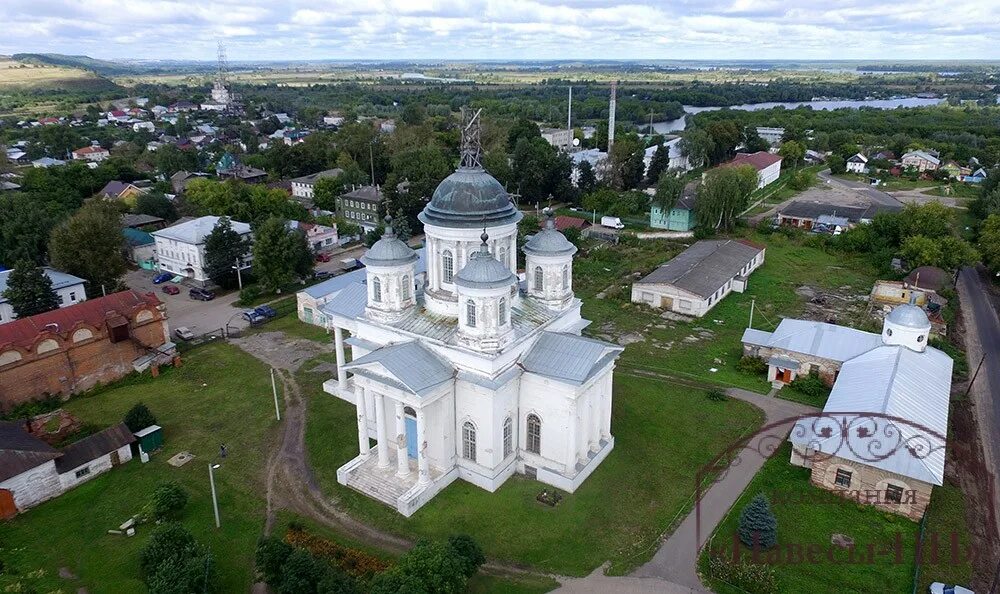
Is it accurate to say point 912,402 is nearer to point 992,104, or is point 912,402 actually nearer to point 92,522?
point 92,522

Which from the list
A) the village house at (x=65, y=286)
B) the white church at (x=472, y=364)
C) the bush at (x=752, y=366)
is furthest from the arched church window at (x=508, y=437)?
the village house at (x=65, y=286)

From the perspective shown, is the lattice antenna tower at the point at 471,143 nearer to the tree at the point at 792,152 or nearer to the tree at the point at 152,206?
the tree at the point at 152,206

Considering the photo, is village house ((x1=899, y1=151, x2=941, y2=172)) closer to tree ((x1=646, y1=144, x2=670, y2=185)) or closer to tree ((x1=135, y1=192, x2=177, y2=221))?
tree ((x1=646, y1=144, x2=670, y2=185))

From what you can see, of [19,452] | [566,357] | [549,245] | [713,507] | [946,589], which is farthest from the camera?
[549,245]

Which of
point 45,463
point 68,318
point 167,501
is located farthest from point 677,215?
point 45,463

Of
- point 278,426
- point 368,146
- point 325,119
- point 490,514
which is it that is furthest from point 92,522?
point 325,119

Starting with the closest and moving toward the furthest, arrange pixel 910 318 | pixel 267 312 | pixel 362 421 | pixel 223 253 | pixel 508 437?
pixel 508 437
pixel 362 421
pixel 910 318
pixel 267 312
pixel 223 253

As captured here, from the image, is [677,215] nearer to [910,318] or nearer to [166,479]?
[910,318]
